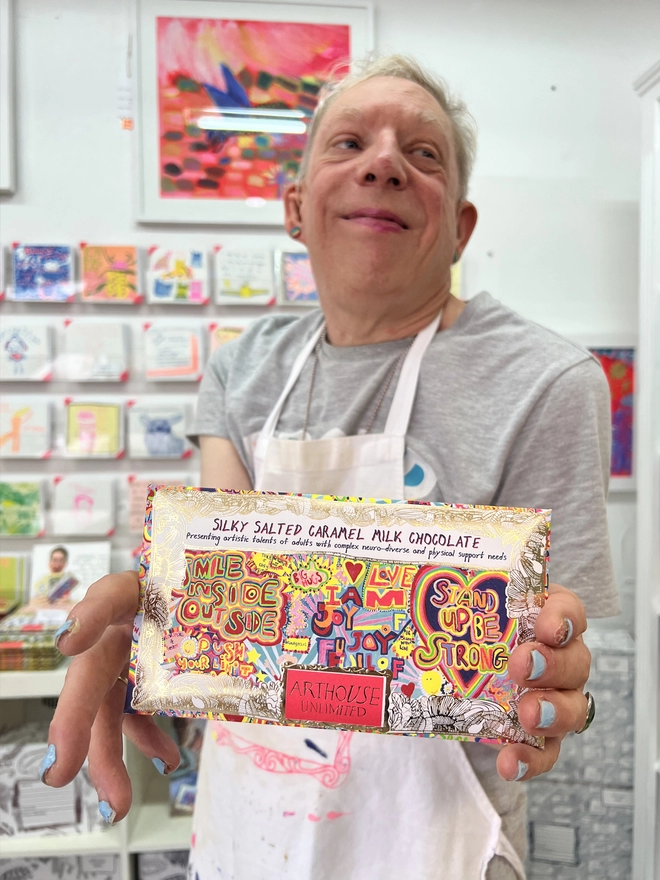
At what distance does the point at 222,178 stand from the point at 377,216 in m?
0.48

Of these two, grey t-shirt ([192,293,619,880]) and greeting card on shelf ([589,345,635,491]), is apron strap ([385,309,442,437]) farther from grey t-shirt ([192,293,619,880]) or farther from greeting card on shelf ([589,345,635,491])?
greeting card on shelf ([589,345,635,491])

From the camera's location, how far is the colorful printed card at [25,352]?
0.82 metres

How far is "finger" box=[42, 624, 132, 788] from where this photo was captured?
1.09 ft

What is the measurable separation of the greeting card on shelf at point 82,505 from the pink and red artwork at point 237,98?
453 millimetres

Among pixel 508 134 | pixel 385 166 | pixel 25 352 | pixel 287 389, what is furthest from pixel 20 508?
pixel 508 134

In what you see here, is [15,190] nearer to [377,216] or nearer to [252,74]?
[252,74]

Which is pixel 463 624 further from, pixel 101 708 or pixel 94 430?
pixel 94 430

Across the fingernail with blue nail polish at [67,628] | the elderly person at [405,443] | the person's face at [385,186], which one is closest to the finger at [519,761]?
the elderly person at [405,443]

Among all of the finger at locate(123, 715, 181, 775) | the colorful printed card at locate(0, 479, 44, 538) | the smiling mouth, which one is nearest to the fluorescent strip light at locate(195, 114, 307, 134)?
the smiling mouth

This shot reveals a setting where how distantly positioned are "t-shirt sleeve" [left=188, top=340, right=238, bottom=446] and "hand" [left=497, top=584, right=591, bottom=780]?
1.38 ft

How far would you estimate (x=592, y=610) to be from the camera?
0.52 metres

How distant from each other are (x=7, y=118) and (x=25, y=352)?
30 cm

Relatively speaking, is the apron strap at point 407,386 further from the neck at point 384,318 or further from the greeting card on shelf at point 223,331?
the greeting card on shelf at point 223,331

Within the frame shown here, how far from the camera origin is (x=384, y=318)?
1.97 ft
